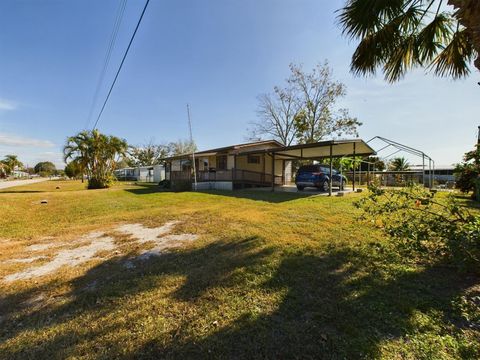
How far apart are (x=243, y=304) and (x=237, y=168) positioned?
16.3m

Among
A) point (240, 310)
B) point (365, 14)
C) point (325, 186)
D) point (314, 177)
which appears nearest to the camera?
point (240, 310)

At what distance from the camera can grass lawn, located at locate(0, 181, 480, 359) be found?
208 cm

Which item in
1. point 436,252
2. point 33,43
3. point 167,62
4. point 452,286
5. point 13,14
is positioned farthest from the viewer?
point 167,62

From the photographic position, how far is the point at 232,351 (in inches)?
80.0

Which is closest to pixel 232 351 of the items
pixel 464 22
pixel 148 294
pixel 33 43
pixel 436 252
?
pixel 148 294

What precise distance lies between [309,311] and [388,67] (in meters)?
5.47

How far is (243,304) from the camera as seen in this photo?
107 inches

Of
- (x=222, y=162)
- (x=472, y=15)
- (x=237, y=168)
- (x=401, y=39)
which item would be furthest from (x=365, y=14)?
(x=222, y=162)

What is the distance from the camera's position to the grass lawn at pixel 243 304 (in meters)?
2.08

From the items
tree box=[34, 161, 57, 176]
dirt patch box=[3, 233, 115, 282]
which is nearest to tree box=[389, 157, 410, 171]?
dirt patch box=[3, 233, 115, 282]

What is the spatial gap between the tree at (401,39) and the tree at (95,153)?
23241 millimetres

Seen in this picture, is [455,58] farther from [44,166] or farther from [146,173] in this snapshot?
[44,166]

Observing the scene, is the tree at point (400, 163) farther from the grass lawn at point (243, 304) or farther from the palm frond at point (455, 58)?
the grass lawn at point (243, 304)

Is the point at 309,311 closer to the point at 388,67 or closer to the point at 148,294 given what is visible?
the point at 148,294
